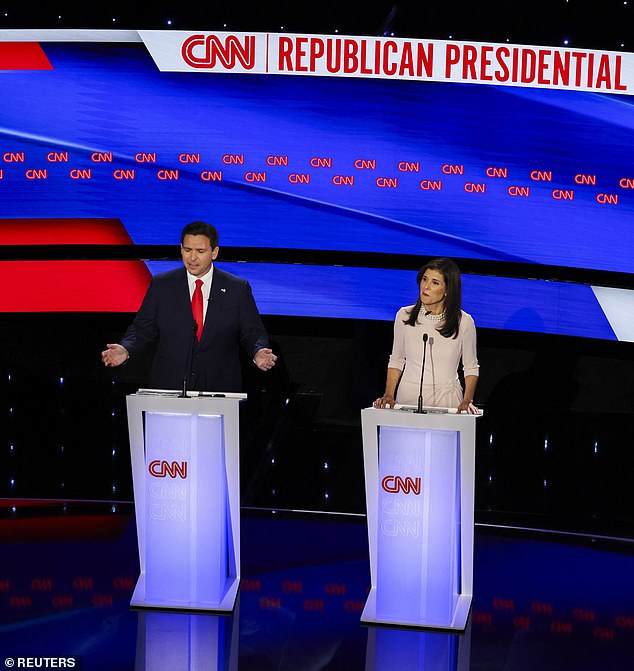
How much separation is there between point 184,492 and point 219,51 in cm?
289

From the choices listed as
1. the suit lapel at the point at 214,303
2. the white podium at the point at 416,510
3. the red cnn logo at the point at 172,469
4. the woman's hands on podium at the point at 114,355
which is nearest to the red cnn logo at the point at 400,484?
the white podium at the point at 416,510

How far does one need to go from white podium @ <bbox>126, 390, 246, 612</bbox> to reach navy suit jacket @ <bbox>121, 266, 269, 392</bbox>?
0.39 meters

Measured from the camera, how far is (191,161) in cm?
589

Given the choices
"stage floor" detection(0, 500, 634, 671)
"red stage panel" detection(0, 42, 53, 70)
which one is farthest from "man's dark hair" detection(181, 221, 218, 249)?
"red stage panel" detection(0, 42, 53, 70)

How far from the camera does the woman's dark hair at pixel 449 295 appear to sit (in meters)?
3.95

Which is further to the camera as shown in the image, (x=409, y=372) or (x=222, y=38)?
(x=222, y=38)

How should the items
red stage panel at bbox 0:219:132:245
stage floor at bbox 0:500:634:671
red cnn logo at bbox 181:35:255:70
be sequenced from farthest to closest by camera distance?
1. red stage panel at bbox 0:219:132:245
2. red cnn logo at bbox 181:35:255:70
3. stage floor at bbox 0:500:634:671

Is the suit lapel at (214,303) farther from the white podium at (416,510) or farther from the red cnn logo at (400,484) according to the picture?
the red cnn logo at (400,484)

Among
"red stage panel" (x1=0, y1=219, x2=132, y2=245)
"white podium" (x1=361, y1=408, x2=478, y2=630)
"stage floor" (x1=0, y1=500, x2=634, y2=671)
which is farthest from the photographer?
"red stage panel" (x1=0, y1=219, x2=132, y2=245)

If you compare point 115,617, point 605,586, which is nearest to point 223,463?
point 115,617

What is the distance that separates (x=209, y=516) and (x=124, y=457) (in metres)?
2.38

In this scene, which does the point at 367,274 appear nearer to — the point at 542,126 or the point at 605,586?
the point at 542,126

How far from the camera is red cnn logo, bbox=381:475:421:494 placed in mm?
3713

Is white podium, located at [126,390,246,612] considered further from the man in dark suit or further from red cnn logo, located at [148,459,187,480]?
the man in dark suit
